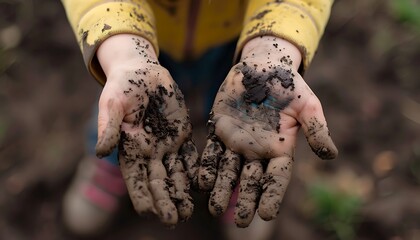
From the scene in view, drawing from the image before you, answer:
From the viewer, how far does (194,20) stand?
136 cm

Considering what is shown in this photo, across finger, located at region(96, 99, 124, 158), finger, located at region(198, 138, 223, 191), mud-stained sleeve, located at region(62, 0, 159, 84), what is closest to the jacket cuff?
mud-stained sleeve, located at region(62, 0, 159, 84)

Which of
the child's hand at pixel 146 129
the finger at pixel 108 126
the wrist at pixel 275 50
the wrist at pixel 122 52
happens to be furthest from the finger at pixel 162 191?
the wrist at pixel 275 50

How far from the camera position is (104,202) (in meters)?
1.84

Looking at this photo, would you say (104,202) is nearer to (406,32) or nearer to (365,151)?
(365,151)

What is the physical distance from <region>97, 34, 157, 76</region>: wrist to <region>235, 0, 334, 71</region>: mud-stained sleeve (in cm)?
23

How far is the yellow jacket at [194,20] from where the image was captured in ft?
3.88

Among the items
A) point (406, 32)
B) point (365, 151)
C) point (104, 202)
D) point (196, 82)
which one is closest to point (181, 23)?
point (196, 82)

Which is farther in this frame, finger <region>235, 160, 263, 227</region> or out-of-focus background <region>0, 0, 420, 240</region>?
out-of-focus background <region>0, 0, 420, 240</region>

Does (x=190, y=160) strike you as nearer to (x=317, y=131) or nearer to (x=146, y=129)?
(x=146, y=129)

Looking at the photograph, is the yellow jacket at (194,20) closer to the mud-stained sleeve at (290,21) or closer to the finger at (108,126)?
the mud-stained sleeve at (290,21)

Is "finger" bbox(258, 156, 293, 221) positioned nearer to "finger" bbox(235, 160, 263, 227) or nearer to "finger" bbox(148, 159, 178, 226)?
"finger" bbox(235, 160, 263, 227)

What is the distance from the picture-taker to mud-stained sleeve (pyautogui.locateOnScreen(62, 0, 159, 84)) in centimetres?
117

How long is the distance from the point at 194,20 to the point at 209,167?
0.42m

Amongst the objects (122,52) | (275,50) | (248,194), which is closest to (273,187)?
(248,194)
